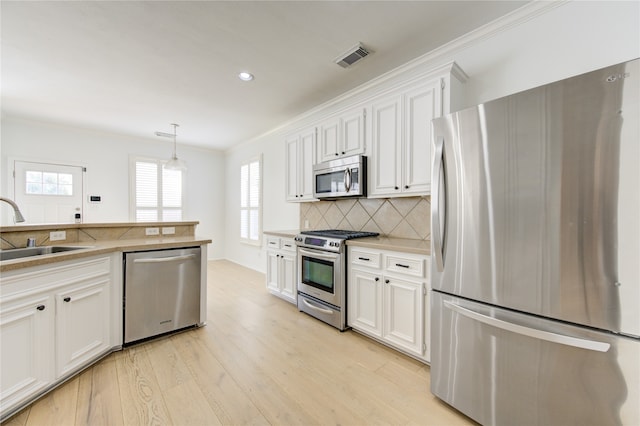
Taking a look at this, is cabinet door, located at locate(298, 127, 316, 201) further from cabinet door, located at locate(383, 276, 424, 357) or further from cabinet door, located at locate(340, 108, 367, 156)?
cabinet door, located at locate(383, 276, 424, 357)

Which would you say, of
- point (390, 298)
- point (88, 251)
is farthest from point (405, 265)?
point (88, 251)

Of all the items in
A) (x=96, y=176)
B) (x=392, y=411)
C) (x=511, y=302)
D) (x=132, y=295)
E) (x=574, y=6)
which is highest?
(x=574, y=6)

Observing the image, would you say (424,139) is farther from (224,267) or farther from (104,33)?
(224,267)

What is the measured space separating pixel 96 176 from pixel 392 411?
6.19m

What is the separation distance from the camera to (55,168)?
4.63 meters

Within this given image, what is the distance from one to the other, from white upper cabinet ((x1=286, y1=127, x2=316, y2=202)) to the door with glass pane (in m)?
4.10

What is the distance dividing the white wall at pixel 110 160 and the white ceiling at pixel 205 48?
0.66m

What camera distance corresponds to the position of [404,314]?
2172mm

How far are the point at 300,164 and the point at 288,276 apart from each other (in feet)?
5.16

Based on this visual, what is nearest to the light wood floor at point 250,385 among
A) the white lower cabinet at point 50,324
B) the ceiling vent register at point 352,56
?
the white lower cabinet at point 50,324

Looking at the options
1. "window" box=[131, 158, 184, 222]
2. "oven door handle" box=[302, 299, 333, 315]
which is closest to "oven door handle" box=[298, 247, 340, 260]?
"oven door handle" box=[302, 299, 333, 315]

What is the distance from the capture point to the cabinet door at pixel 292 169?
384cm

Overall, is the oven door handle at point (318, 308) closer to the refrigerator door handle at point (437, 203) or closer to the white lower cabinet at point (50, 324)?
the refrigerator door handle at point (437, 203)

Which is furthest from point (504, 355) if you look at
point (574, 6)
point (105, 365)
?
point (105, 365)
